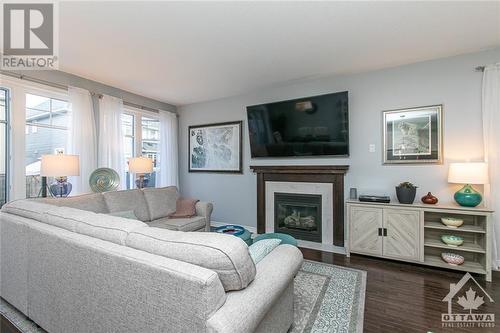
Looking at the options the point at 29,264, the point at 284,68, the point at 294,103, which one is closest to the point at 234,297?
the point at 29,264

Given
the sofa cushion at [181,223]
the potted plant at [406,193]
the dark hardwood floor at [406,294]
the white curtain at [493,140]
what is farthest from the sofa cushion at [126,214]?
the white curtain at [493,140]

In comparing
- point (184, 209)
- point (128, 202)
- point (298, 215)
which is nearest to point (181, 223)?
point (184, 209)

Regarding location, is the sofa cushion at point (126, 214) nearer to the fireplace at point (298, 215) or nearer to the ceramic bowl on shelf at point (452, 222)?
the fireplace at point (298, 215)

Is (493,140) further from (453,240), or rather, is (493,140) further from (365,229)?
(365,229)

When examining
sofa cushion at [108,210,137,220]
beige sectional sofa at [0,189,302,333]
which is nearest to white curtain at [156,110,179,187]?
sofa cushion at [108,210,137,220]

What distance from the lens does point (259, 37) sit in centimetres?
243

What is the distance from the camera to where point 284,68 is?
10.6 ft

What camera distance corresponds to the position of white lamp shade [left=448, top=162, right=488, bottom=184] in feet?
8.37

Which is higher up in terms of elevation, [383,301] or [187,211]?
[187,211]

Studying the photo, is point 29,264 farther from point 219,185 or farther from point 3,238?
point 219,185

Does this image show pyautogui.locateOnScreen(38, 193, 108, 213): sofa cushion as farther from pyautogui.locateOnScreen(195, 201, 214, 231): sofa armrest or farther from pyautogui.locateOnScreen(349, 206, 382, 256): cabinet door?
pyautogui.locateOnScreen(349, 206, 382, 256): cabinet door

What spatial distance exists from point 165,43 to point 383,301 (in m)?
3.36

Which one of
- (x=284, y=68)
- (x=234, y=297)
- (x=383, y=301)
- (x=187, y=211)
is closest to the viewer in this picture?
(x=234, y=297)

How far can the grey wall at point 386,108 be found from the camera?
285cm
